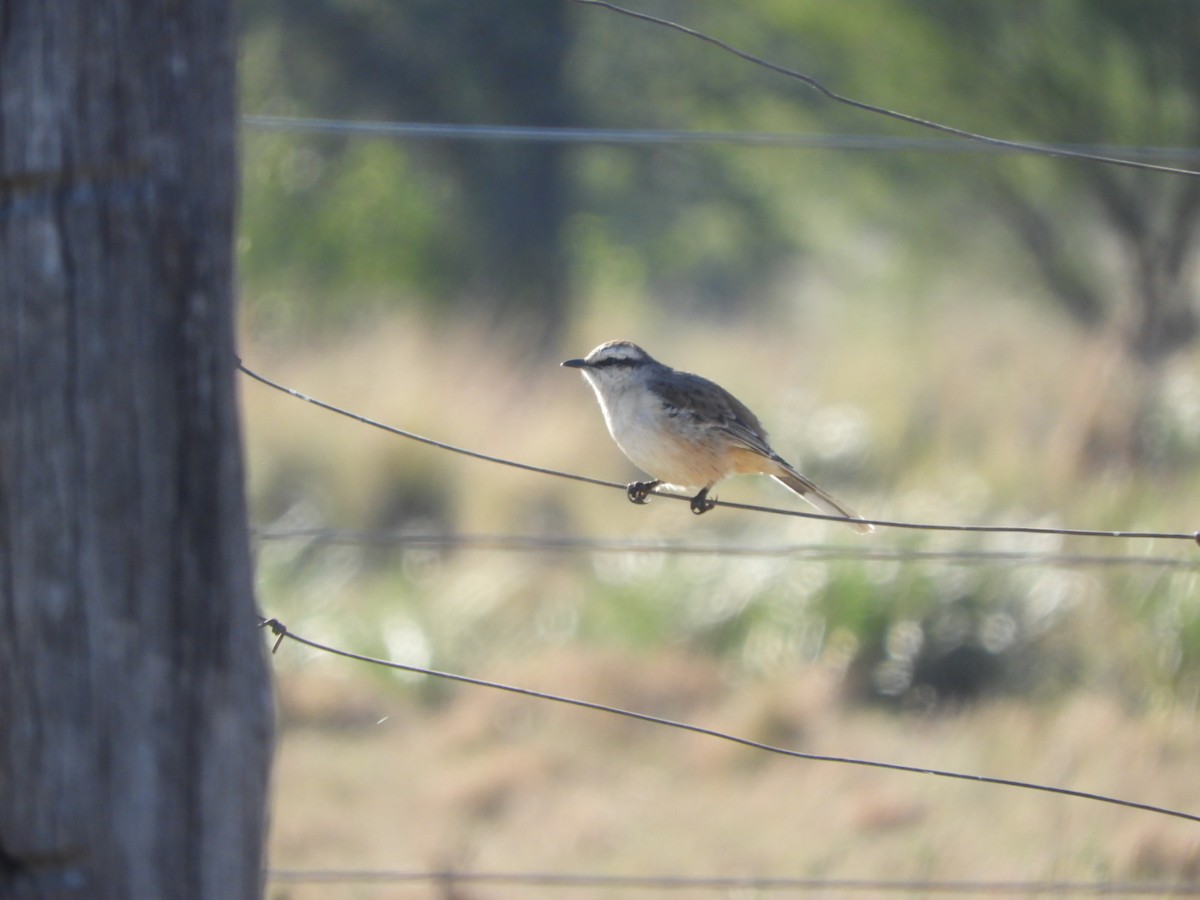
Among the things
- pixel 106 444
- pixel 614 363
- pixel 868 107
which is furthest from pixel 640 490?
pixel 106 444

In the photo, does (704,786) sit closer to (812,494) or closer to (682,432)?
(812,494)

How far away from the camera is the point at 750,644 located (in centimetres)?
952

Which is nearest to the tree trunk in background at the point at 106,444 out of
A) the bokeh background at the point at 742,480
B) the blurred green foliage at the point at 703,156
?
the bokeh background at the point at 742,480

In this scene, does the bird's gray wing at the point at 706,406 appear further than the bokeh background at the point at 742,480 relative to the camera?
No

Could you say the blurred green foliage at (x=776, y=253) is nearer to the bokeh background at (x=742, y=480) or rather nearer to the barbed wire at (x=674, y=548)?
the bokeh background at (x=742, y=480)

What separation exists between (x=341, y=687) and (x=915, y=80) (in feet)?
33.7

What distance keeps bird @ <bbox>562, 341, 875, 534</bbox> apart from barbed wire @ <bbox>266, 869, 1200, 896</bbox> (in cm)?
134

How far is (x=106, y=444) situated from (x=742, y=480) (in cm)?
1010

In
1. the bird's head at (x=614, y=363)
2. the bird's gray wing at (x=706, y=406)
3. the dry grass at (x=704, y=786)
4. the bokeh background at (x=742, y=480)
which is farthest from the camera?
the bokeh background at (x=742, y=480)

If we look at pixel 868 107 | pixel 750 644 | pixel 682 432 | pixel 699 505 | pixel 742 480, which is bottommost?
pixel 750 644

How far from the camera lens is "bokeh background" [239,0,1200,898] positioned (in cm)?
751

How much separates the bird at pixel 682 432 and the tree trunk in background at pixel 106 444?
3538 mm

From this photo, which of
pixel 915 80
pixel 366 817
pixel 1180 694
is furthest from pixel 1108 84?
pixel 366 817

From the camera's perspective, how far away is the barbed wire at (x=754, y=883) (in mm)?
4531
